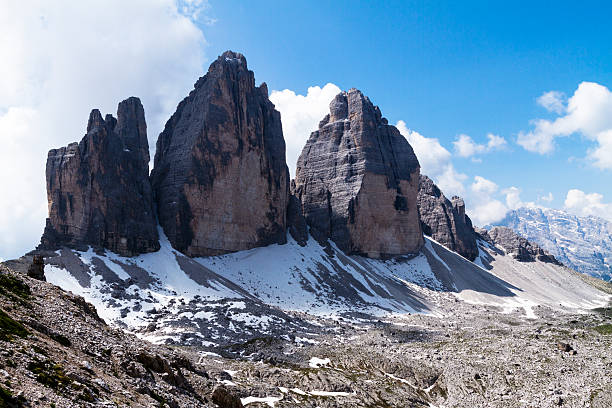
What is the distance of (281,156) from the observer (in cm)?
10475

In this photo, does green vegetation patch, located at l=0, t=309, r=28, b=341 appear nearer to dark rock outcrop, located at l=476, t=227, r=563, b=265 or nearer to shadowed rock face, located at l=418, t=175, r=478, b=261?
shadowed rock face, located at l=418, t=175, r=478, b=261

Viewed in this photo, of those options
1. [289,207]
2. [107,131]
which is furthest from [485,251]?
[107,131]

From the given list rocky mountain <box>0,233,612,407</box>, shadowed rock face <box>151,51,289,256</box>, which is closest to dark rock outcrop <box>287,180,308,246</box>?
rocky mountain <box>0,233,612,407</box>

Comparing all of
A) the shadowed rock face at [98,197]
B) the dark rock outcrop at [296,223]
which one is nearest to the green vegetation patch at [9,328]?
the shadowed rock face at [98,197]

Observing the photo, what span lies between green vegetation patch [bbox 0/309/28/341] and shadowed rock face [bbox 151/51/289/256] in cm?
6508

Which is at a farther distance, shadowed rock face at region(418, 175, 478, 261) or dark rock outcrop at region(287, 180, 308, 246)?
shadowed rock face at region(418, 175, 478, 261)

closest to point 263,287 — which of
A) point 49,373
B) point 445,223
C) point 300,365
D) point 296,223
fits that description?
point 296,223

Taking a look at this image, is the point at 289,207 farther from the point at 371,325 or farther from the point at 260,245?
the point at 371,325

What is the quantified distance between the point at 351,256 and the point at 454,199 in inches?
3058

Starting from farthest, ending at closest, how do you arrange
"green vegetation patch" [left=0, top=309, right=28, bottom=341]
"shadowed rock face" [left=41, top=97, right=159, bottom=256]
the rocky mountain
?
"shadowed rock face" [left=41, top=97, right=159, bottom=256] < the rocky mountain < "green vegetation patch" [left=0, top=309, right=28, bottom=341]

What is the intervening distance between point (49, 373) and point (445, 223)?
14712 centimetres

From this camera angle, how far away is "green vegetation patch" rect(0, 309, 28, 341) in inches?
682

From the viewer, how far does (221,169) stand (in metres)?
90.2

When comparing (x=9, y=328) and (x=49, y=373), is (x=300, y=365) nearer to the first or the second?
(x=9, y=328)
